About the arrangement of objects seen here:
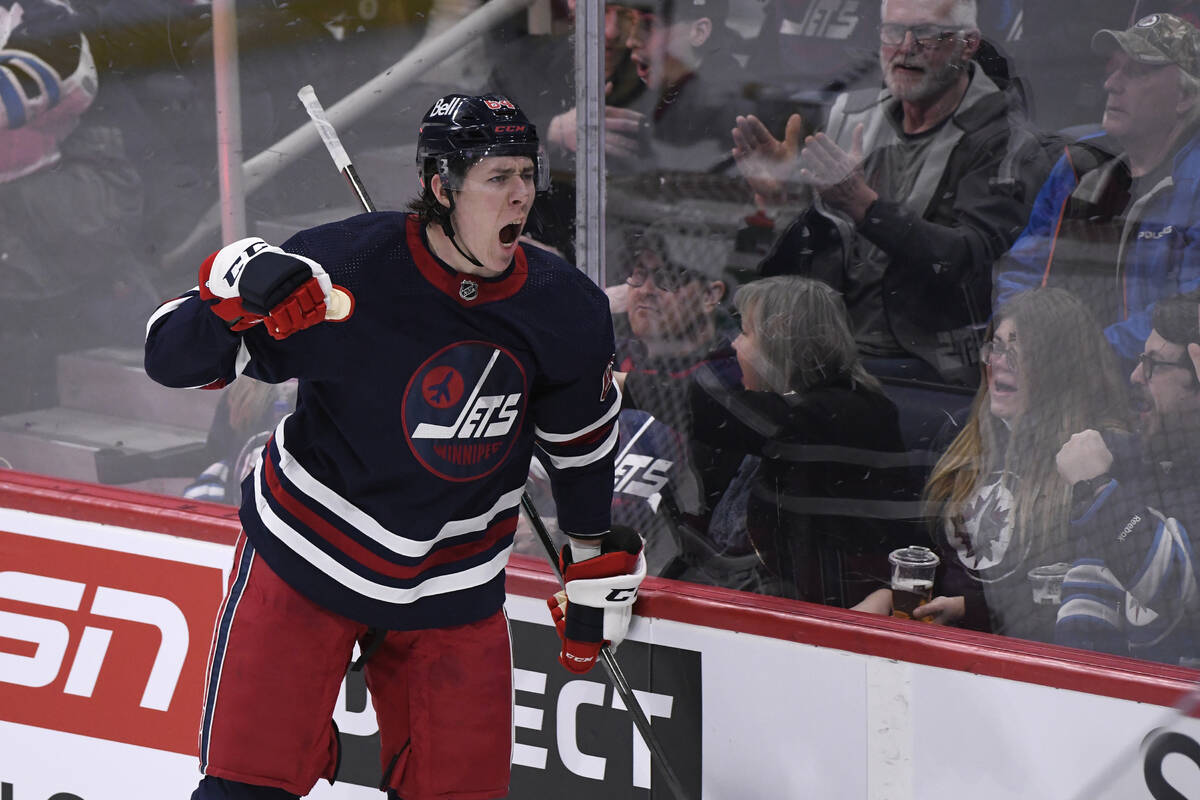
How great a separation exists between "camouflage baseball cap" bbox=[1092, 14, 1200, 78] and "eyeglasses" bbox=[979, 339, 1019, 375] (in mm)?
475

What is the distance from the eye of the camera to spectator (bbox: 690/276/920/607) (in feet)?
7.44

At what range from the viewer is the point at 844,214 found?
2277 mm

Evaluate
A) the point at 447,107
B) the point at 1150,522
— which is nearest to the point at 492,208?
the point at 447,107

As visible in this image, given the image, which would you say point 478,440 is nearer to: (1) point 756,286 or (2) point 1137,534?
(1) point 756,286

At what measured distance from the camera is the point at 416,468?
1.83m

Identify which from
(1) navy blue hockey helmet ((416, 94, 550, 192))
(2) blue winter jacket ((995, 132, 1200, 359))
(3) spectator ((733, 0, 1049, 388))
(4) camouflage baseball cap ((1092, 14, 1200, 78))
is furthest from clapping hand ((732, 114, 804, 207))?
(1) navy blue hockey helmet ((416, 94, 550, 192))

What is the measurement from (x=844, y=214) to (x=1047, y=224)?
34 centimetres

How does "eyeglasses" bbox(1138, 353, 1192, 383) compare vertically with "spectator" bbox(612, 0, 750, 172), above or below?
below

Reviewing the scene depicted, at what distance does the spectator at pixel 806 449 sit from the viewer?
2268 mm

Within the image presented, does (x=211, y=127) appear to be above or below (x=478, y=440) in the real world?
above

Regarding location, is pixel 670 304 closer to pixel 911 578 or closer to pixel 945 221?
pixel 945 221

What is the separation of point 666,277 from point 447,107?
2.48 ft

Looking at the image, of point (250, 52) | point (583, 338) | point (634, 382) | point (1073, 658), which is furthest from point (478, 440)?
point (250, 52)

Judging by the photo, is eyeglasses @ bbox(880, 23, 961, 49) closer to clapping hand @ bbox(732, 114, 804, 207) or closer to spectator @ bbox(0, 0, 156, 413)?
clapping hand @ bbox(732, 114, 804, 207)
